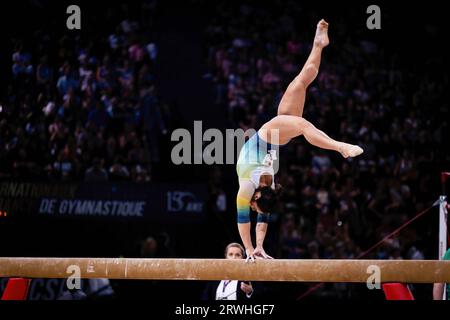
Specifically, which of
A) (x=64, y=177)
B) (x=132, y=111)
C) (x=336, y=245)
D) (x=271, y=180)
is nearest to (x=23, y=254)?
(x=64, y=177)

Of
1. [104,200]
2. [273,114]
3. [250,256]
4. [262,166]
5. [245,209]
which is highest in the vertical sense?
[273,114]

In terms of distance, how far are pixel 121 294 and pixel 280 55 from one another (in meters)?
6.87

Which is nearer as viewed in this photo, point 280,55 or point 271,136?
point 271,136

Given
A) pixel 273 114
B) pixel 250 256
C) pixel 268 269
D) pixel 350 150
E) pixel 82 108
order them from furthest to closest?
pixel 273 114 < pixel 82 108 < pixel 250 256 < pixel 268 269 < pixel 350 150

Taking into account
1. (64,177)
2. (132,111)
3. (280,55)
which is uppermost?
(280,55)

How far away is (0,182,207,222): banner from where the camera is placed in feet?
35.7

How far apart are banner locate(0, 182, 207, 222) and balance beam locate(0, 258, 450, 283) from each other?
4.30 m

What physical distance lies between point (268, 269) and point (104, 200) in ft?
17.1

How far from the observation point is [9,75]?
13.3m

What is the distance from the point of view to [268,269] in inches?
245

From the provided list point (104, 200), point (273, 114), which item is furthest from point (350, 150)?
point (273, 114)

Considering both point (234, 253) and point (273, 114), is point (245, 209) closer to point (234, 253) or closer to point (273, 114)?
point (234, 253)

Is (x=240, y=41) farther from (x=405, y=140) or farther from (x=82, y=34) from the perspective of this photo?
(x=405, y=140)

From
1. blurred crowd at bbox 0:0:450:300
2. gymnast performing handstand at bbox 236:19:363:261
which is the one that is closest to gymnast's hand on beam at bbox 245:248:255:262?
gymnast performing handstand at bbox 236:19:363:261
